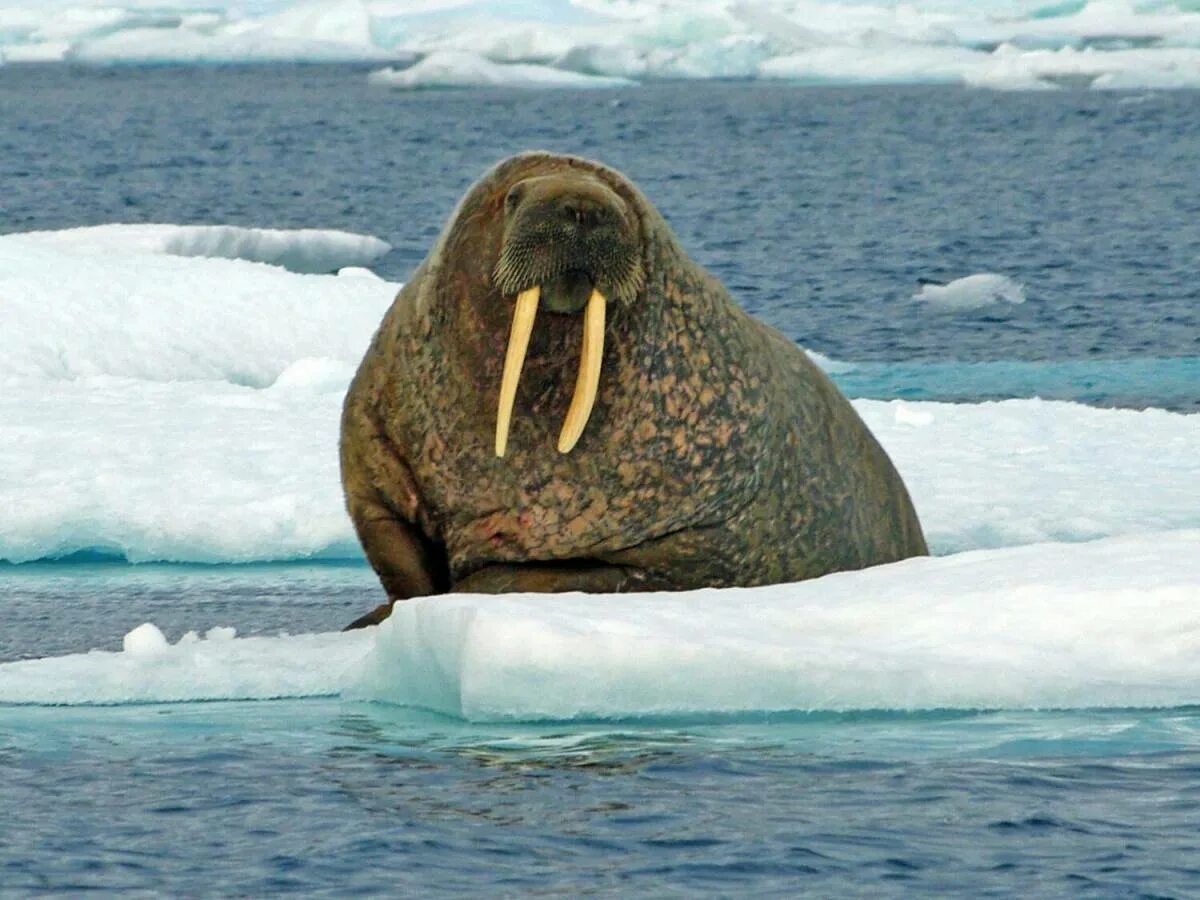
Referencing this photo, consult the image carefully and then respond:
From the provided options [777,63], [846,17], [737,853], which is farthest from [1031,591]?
[846,17]

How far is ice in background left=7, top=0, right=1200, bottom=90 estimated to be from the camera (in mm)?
50000

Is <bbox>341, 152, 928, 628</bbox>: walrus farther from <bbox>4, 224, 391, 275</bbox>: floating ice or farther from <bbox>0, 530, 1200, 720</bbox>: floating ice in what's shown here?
<bbox>4, 224, 391, 275</bbox>: floating ice

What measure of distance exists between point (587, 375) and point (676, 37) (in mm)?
46318

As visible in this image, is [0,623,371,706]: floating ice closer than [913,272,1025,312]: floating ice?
Yes

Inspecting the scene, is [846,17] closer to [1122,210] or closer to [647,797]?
[1122,210]

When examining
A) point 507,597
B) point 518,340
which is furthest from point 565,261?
point 507,597

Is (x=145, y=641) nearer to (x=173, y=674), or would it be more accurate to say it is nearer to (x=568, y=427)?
(x=173, y=674)

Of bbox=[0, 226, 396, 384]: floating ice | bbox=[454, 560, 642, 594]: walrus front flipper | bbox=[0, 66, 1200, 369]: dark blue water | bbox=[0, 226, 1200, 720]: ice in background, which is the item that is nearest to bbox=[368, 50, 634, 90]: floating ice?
bbox=[0, 66, 1200, 369]: dark blue water

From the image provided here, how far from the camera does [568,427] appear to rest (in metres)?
6.44

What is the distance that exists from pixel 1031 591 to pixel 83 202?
1066 inches

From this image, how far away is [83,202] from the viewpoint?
1264 inches

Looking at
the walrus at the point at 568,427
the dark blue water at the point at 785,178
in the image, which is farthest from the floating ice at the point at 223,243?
the walrus at the point at 568,427

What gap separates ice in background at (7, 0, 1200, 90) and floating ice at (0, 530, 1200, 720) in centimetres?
4209

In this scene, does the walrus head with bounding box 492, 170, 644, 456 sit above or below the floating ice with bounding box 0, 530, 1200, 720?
above
